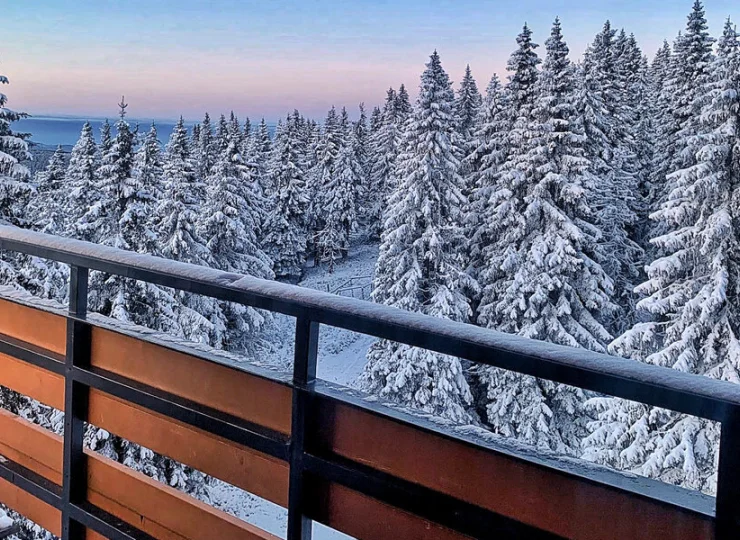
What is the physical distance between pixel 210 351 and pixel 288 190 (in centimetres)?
3712

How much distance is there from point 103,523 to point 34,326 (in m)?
0.63

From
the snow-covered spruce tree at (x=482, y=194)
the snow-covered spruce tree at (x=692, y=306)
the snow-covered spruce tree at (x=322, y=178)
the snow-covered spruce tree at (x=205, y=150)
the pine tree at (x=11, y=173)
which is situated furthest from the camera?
the snow-covered spruce tree at (x=205, y=150)

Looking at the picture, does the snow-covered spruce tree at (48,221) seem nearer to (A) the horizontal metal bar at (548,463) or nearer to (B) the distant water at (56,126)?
(B) the distant water at (56,126)

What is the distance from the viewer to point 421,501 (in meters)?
1.19

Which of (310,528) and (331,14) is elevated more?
(331,14)

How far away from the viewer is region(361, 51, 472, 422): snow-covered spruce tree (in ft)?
56.1

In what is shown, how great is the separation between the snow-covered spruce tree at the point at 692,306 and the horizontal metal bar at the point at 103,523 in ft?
35.1

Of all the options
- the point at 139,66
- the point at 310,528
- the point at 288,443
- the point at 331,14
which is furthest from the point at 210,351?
the point at 331,14

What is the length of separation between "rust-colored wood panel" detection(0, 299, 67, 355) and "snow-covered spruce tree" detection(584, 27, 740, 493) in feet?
35.6

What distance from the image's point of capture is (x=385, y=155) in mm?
44688

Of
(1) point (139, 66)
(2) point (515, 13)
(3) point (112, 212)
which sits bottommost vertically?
(3) point (112, 212)

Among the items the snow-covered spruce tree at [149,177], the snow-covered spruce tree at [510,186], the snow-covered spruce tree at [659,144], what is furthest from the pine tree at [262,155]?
the snow-covered spruce tree at [659,144]

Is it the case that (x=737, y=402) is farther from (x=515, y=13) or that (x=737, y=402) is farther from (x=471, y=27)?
(x=471, y=27)

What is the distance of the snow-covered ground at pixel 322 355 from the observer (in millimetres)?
14981
